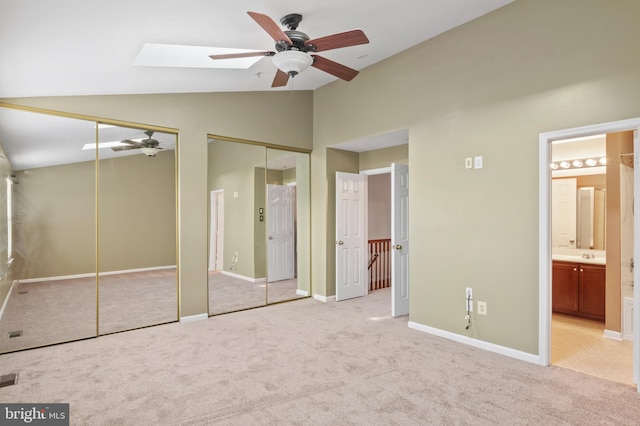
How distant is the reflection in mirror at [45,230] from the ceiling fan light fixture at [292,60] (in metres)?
2.50

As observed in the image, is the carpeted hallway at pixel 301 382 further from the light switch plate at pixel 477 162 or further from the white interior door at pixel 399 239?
the light switch plate at pixel 477 162

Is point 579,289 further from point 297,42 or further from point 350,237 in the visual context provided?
point 297,42

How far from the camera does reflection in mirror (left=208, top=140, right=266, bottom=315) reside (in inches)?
191

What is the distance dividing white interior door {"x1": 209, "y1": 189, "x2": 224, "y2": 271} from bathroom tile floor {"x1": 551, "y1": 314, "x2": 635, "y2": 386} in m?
4.00

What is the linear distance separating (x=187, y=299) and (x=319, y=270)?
2.12m

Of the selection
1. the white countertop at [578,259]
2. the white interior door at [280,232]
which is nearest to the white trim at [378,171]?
the white interior door at [280,232]

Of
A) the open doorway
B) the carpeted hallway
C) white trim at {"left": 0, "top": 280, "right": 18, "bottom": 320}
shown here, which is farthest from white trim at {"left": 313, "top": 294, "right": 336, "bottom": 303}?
white trim at {"left": 0, "top": 280, "right": 18, "bottom": 320}

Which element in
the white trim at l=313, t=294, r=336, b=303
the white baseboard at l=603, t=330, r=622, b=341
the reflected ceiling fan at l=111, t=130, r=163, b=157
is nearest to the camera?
the white baseboard at l=603, t=330, r=622, b=341

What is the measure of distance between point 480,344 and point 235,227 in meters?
3.43

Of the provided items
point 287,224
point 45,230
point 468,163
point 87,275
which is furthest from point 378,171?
point 45,230

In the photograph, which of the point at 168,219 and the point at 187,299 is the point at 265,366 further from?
the point at 168,219

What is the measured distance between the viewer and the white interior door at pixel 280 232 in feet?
18.1

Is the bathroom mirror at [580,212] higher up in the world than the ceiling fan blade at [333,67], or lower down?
lower down

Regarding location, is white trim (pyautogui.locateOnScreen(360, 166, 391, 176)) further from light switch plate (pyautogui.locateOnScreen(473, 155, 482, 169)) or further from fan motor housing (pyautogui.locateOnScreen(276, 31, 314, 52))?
fan motor housing (pyautogui.locateOnScreen(276, 31, 314, 52))
